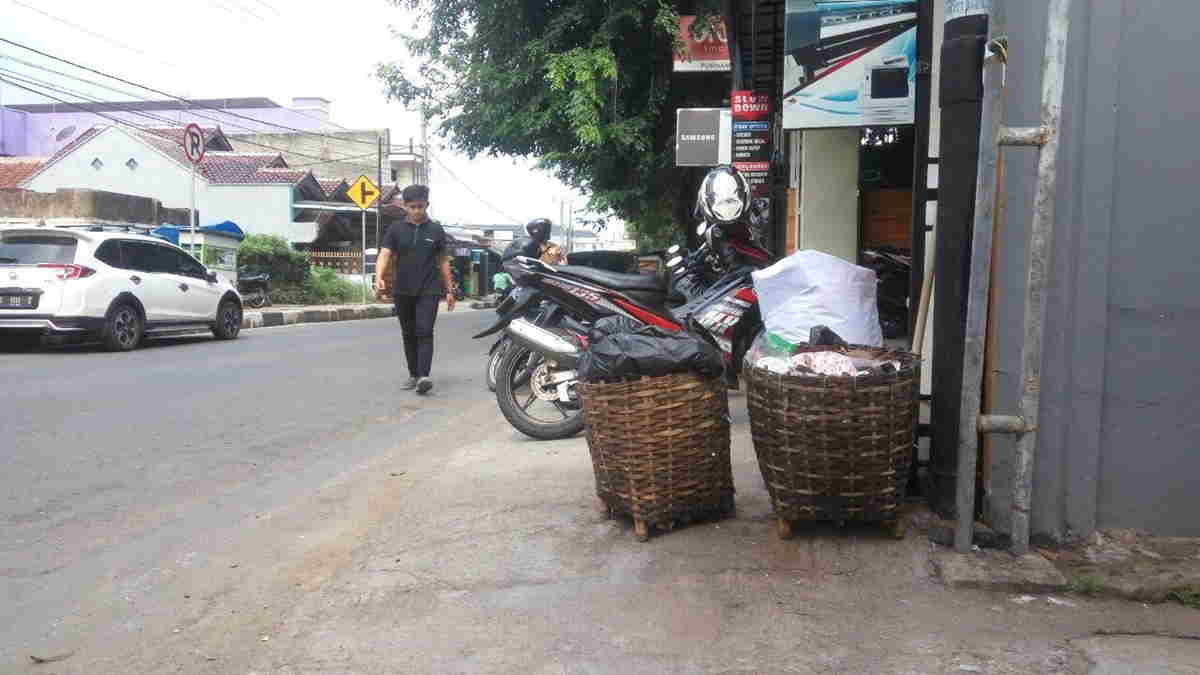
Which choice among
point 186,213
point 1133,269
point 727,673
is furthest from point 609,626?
point 186,213

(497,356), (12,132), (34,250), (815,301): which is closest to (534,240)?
(497,356)

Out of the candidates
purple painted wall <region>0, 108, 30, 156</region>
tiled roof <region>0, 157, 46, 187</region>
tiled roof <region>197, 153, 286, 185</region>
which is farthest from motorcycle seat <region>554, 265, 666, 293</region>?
purple painted wall <region>0, 108, 30, 156</region>

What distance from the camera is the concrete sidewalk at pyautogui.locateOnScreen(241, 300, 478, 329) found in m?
19.2

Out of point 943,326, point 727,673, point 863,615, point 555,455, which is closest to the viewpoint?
point 727,673

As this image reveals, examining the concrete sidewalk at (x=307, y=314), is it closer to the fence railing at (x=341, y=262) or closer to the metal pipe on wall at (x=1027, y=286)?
the fence railing at (x=341, y=262)

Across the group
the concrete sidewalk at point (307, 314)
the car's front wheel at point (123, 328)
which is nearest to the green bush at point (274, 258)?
the concrete sidewalk at point (307, 314)

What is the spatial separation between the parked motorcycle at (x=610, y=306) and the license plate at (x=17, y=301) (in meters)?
7.96

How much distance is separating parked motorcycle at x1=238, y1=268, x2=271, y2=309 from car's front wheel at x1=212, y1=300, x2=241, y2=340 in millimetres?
8305

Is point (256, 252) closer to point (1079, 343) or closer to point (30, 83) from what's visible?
point (30, 83)

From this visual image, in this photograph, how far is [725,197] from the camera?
239 inches

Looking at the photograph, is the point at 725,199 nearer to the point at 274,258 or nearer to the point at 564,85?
the point at 564,85

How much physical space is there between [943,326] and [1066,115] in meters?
0.85

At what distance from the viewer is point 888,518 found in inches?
144

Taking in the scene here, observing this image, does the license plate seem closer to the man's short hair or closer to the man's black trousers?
the man's black trousers
